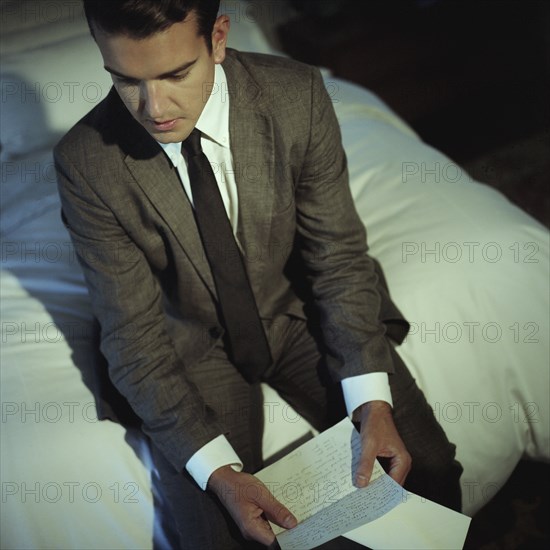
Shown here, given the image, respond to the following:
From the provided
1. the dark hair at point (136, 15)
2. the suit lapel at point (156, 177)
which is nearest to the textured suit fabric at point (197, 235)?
the suit lapel at point (156, 177)

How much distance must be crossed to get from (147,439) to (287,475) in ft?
1.00

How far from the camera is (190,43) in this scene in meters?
0.96

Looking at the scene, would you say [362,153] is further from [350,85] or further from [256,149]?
[256,149]

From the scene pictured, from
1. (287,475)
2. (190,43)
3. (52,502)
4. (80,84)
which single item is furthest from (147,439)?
(80,84)

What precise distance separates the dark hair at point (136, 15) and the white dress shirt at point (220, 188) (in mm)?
213

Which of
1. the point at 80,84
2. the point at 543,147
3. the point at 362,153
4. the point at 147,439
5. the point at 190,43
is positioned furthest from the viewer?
the point at 543,147

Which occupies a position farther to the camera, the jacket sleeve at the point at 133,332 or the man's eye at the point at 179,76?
the jacket sleeve at the point at 133,332

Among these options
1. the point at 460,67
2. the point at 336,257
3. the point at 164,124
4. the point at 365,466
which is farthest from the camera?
the point at 460,67

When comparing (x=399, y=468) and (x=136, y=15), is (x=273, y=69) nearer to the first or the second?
(x=136, y=15)

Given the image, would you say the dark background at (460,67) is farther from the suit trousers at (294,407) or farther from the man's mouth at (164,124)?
the man's mouth at (164,124)

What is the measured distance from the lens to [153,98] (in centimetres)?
98

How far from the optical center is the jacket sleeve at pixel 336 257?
122 cm

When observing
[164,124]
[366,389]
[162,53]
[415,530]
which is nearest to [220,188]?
Result: [164,124]

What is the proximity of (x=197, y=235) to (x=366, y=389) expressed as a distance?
408 millimetres
